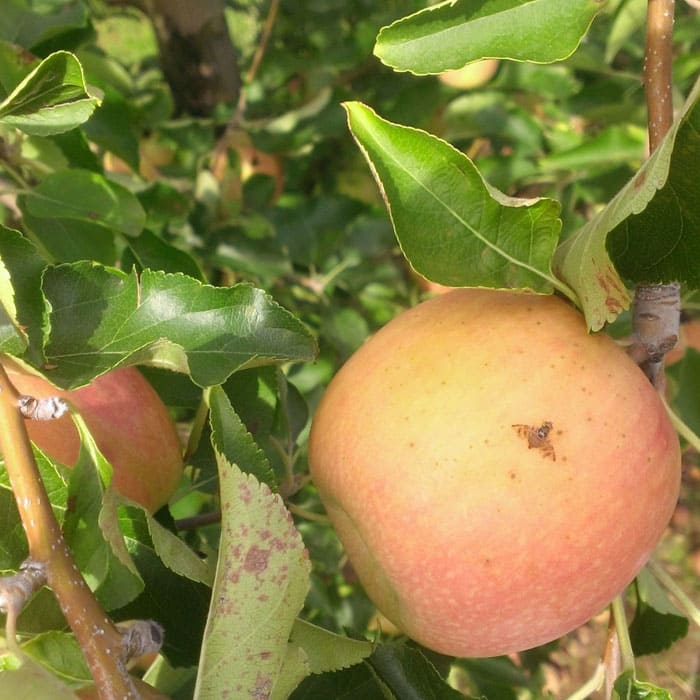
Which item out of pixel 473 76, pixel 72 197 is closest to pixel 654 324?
pixel 72 197

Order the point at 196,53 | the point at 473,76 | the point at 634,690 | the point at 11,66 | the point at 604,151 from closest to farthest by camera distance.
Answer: the point at 634,690 < the point at 11,66 < the point at 604,151 < the point at 196,53 < the point at 473,76

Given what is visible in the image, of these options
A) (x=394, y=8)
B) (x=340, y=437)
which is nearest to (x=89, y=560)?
(x=340, y=437)

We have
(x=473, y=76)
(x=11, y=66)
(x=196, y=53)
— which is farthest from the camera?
(x=473, y=76)

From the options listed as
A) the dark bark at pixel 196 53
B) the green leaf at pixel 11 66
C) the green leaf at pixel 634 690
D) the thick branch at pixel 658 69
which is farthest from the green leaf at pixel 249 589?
the dark bark at pixel 196 53

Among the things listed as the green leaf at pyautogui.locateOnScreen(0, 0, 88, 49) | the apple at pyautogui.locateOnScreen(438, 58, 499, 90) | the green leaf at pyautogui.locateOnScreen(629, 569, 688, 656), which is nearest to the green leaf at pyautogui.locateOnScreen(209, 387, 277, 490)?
the green leaf at pyautogui.locateOnScreen(629, 569, 688, 656)

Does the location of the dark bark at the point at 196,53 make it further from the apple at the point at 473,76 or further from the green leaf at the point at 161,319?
the green leaf at the point at 161,319

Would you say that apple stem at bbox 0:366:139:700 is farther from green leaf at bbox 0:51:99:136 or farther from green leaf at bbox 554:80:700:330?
green leaf at bbox 554:80:700:330

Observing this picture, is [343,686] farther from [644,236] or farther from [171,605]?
[644,236]

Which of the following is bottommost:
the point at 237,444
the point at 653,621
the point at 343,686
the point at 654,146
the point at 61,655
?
the point at 653,621

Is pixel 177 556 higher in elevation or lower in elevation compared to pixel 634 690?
higher
